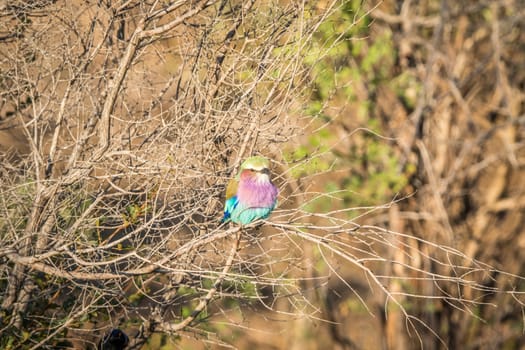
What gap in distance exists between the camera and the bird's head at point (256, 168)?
4230mm

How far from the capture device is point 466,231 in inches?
333

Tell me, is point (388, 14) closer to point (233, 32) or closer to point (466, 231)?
point (466, 231)

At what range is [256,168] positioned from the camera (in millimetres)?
4242

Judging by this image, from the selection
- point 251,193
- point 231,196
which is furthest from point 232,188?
point 251,193

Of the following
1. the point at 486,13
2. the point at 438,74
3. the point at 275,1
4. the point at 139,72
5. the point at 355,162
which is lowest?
the point at 355,162

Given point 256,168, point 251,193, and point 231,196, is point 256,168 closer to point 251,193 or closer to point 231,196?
point 251,193

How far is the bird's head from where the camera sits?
423cm

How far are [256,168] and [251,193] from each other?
0.15 meters

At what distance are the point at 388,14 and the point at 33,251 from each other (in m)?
4.82

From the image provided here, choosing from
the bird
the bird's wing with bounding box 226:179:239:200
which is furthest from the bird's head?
the bird's wing with bounding box 226:179:239:200

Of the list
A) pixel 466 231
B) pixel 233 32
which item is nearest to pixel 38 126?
pixel 233 32

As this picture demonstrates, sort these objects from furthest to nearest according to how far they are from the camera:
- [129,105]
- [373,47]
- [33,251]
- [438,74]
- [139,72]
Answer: [438,74] → [373,47] → [129,105] → [139,72] → [33,251]

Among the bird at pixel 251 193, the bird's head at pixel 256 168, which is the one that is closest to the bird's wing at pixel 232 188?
the bird at pixel 251 193

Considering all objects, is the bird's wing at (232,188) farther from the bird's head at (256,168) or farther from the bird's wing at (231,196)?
the bird's head at (256,168)
